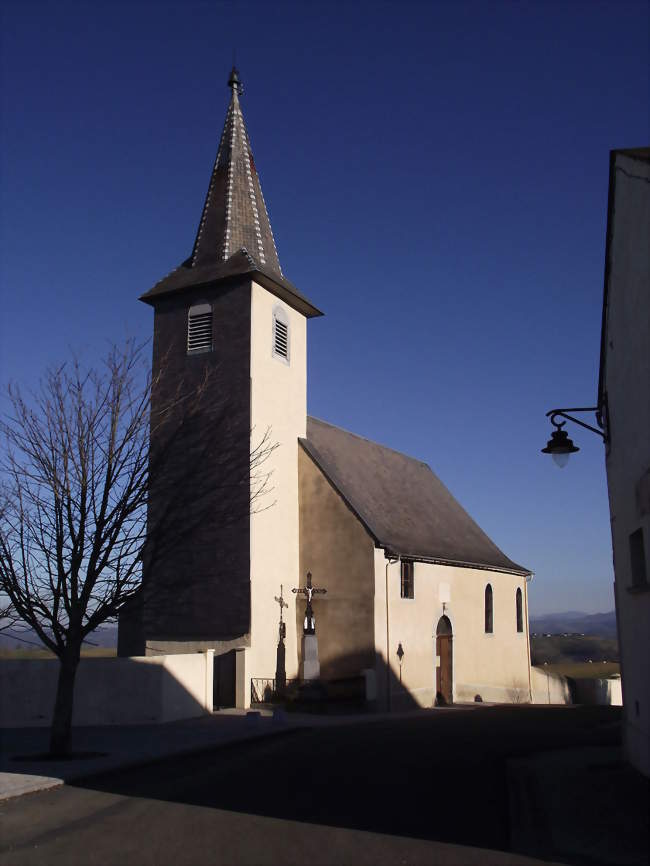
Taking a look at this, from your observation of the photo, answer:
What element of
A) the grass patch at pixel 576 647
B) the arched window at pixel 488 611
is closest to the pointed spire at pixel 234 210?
the arched window at pixel 488 611

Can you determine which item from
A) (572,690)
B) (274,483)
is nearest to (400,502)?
(274,483)

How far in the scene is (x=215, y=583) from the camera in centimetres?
2353

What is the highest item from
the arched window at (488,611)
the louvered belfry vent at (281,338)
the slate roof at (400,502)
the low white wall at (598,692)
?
the louvered belfry vent at (281,338)

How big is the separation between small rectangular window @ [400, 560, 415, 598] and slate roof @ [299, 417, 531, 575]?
16.2 inches

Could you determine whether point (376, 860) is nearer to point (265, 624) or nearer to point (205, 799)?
point (205, 799)

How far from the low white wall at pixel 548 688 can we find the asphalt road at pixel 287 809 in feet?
66.9

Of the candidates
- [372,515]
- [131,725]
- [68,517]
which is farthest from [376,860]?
[372,515]

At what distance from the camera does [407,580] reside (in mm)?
26125

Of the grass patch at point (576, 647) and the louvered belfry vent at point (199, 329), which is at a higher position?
the louvered belfry vent at point (199, 329)

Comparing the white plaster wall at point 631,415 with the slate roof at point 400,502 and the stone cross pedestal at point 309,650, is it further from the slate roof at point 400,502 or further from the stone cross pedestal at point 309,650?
the slate roof at point 400,502

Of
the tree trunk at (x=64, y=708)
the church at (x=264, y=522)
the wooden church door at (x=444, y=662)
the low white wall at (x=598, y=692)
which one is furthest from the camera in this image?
the low white wall at (x=598, y=692)

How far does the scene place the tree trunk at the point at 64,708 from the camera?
1380 centimetres

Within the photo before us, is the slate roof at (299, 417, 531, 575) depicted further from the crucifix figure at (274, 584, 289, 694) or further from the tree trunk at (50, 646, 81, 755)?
the tree trunk at (50, 646, 81, 755)

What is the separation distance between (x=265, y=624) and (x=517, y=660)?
46.0ft
